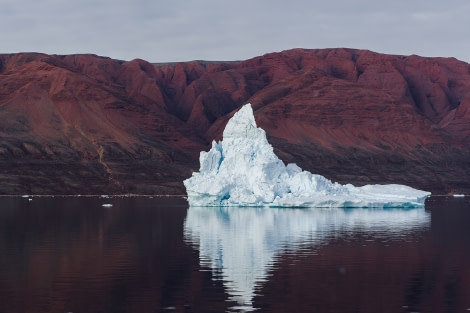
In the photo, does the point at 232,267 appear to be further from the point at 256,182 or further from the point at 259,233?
the point at 256,182

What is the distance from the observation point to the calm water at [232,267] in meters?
38.9

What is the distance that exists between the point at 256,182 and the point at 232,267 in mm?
69376

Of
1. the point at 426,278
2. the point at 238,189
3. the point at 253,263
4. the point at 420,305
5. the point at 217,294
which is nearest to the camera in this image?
the point at 420,305

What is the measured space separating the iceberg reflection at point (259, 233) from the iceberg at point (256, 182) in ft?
6.75

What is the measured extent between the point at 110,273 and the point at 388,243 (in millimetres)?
26964

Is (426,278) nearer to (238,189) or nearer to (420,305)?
(420,305)

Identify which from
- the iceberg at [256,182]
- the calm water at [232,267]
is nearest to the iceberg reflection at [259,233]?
the calm water at [232,267]

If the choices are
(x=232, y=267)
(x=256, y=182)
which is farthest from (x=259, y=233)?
(x=256, y=182)

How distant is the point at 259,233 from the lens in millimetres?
76312

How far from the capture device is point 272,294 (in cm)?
4112

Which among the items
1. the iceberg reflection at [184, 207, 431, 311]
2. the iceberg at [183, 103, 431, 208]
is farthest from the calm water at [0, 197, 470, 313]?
the iceberg at [183, 103, 431, 208]

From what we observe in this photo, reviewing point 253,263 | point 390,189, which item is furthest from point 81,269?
point 390,189

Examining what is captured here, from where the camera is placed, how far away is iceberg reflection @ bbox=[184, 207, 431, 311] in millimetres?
48188

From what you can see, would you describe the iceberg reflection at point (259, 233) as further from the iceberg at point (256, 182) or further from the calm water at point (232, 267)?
the iceberg at point (256, 182)
